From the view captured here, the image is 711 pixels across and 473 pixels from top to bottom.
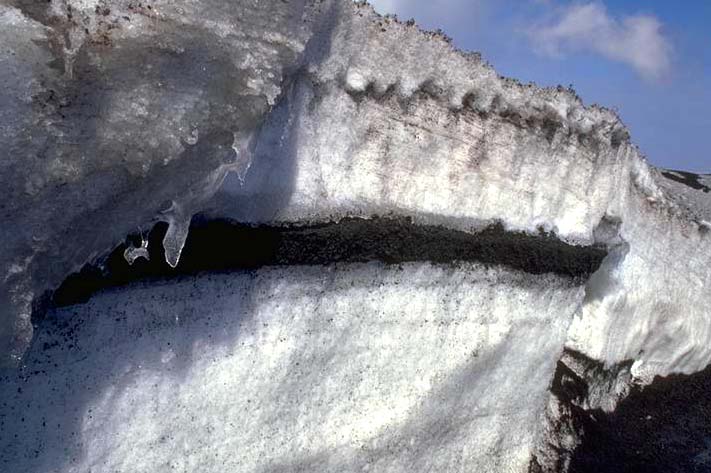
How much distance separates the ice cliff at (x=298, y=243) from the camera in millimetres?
1817

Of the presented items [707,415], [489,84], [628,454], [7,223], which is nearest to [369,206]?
[489,84]

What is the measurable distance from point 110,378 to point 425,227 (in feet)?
4.84

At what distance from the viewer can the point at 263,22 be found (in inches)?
87.4


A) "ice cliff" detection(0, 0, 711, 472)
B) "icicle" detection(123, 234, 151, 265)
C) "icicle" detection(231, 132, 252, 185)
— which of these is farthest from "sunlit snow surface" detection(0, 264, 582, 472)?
"icicle" detection(231, 132, 252, 185)

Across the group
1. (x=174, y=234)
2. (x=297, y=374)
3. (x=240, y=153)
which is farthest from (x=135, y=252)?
(x=297, y=374)

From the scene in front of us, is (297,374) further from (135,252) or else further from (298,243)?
(135,252)

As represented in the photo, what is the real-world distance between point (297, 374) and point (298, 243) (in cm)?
54

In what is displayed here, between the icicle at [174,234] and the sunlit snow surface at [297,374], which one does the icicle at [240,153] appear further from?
the sunlit snow surface at [297,374]

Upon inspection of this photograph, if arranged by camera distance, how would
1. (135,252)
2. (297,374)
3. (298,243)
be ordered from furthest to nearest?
1. (297,374)
2. (298,243)
3. (135,252)

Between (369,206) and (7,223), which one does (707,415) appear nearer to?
Result: (369,206)

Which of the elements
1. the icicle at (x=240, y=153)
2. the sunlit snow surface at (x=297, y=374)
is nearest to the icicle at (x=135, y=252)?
the sunlit snow surface at (x=297, y=374)

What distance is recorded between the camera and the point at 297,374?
275cm

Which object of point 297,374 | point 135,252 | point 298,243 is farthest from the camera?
point 297,374

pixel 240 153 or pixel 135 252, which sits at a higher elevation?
pixel 240 153
